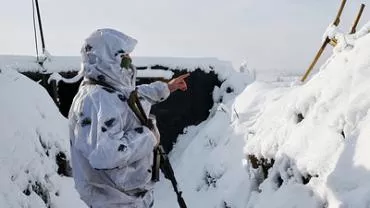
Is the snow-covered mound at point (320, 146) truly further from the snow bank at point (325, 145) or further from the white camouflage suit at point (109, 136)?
the white camouflage suit at point (109, 136)

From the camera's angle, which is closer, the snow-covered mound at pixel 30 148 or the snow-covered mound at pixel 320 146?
the snow-covered mound at pixel 320 146

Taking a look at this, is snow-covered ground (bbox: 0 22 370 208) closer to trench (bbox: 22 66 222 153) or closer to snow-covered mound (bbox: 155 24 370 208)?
snow-covered mound (bbox: 155 24 370 208)

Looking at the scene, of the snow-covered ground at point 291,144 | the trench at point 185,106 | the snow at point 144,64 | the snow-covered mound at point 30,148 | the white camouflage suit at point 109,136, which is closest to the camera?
the white camouflage suit at point 109,136

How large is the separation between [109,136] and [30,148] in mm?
2593

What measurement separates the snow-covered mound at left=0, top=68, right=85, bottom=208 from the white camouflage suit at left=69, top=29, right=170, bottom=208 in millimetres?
1382

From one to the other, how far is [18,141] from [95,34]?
2307 millimetres

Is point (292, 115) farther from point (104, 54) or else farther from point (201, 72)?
point (201, 72)

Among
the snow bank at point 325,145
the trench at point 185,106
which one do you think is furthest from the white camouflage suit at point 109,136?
the trench at point 185,106

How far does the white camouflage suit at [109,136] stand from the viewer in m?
3.20

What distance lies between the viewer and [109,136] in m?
3.20

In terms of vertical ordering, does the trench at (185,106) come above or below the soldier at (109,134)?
below

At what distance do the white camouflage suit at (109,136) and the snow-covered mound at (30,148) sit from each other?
1382 mm

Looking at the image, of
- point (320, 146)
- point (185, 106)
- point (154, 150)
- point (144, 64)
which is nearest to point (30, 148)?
point (154, 150)

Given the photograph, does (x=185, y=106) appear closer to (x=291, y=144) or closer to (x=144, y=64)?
(x=144, y=64)
